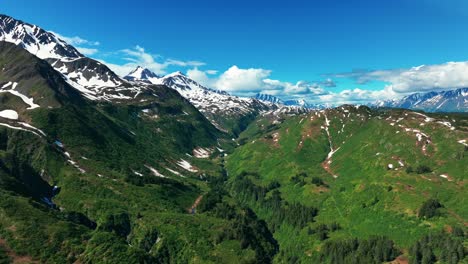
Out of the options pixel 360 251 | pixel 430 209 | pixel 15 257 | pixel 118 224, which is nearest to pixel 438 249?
pixel 430 209

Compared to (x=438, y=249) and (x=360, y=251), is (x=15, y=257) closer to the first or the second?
(x=360, y=251)

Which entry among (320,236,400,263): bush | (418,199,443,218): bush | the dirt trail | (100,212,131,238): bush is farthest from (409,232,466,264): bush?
the dirt trail

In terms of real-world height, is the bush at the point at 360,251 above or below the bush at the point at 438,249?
below

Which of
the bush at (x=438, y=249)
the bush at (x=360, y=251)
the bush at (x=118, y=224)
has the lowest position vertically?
the bush at (x=360, y=251)

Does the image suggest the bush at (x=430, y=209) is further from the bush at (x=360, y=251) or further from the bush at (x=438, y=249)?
the bush at (x=360, y=251)

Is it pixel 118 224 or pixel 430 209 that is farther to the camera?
pixel 430 209

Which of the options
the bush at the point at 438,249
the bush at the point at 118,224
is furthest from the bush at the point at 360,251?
the bush at the point at 118,224

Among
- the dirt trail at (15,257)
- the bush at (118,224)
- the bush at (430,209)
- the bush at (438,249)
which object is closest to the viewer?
the dirt trail at (15,257)

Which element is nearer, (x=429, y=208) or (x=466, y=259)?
(x=466, y=259)

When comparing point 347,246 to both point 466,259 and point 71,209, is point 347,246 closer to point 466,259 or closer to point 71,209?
point 466,259

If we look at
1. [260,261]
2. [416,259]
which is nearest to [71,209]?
[260,261]

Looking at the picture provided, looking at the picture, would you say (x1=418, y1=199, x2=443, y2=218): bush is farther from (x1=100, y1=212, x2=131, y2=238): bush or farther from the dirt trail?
the dirt trail
